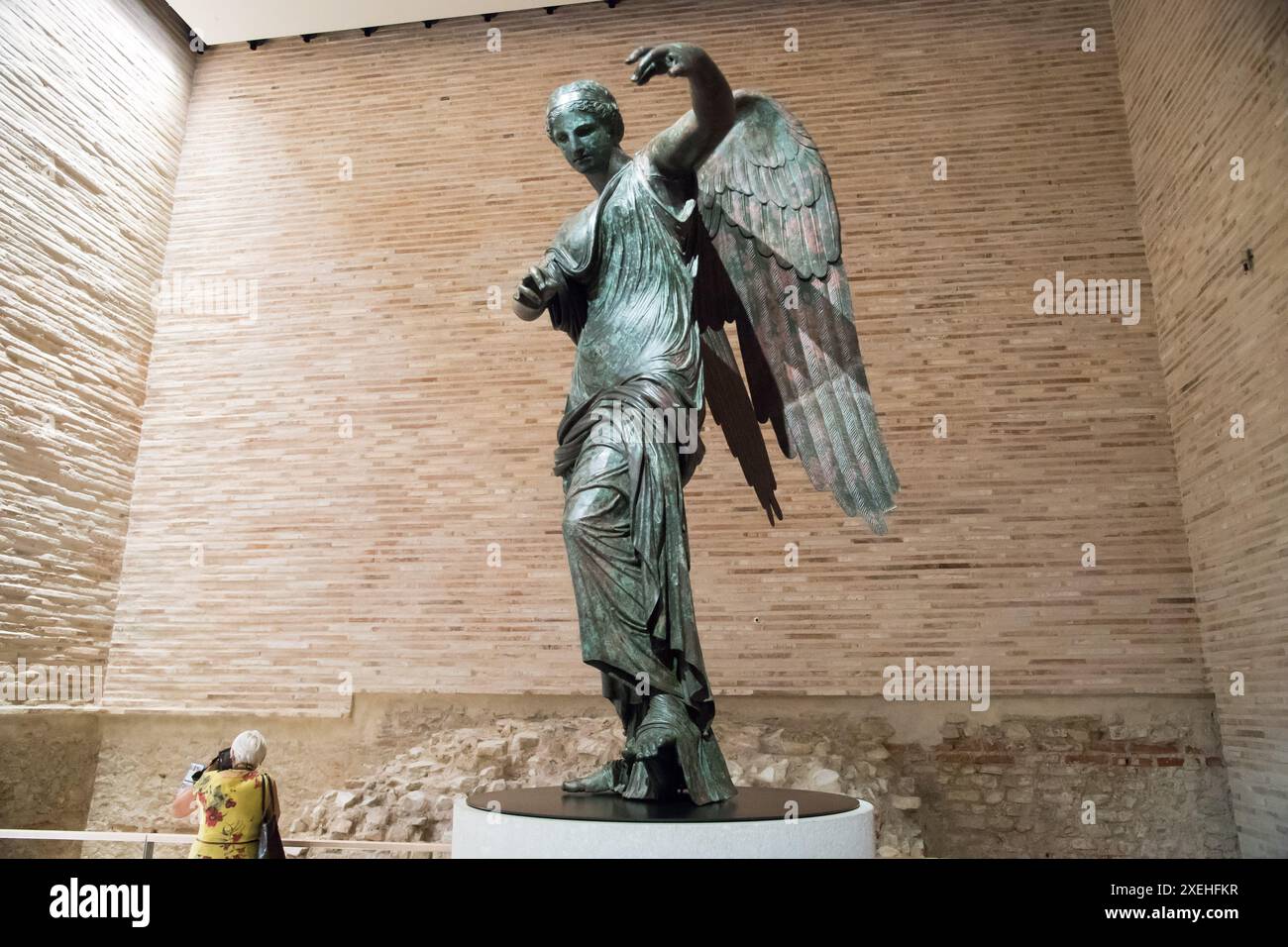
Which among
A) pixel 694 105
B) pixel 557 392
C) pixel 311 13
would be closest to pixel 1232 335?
pixel 557 392

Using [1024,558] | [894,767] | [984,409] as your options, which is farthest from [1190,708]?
[984,409]

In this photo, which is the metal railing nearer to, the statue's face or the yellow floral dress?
the yellow floral dress

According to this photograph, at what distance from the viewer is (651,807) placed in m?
2.22

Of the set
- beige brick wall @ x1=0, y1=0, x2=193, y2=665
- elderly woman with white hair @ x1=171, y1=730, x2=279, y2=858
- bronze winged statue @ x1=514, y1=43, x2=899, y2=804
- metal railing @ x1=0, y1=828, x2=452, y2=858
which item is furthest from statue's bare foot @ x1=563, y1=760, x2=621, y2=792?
beige brick wall @ x1=0, y1=0, x2=193, y2=665

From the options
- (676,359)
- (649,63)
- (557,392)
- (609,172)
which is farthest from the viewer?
(557,392)

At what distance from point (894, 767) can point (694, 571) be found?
2021 mm

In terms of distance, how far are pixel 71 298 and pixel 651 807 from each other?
7.44m

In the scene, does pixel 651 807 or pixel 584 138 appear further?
pixel 584 138

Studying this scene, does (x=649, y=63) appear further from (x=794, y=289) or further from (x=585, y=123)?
(x=794, y=289)

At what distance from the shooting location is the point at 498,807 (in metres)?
2.29

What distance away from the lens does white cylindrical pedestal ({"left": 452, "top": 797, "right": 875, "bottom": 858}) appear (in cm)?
196

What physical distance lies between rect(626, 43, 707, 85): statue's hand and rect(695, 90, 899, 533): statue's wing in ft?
1.72

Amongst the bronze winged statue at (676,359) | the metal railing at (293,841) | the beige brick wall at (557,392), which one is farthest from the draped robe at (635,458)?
the beige brick wall at (557,392)

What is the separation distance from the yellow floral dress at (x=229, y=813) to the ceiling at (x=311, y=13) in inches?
290
